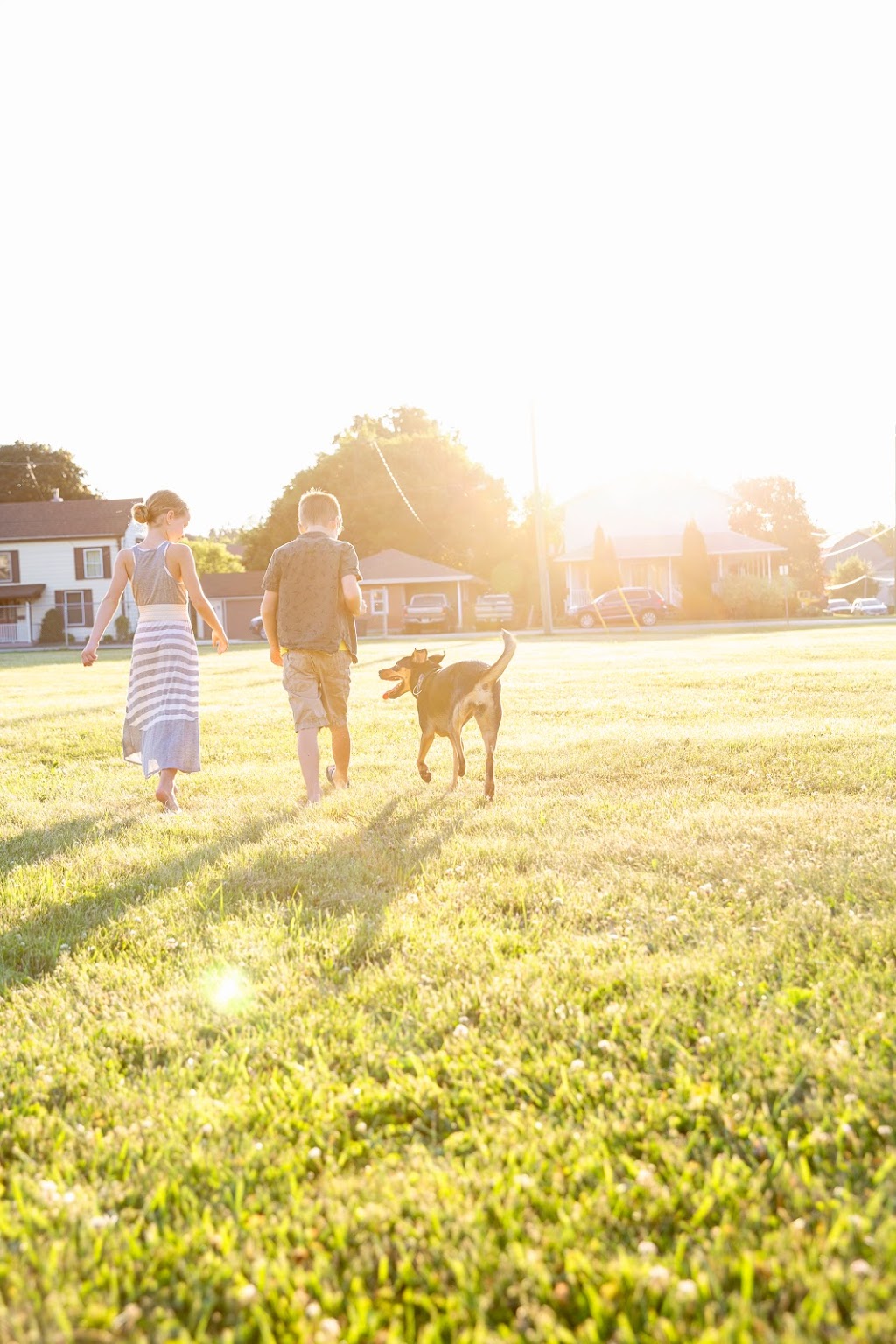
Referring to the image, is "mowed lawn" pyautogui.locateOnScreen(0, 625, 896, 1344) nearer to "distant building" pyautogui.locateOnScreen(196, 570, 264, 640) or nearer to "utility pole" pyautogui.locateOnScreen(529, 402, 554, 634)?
"utility pole" pyautogui.locateOnScreen(529, 402, 554, 634)

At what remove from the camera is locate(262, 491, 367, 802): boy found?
5.72 metres

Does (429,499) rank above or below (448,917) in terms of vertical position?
above

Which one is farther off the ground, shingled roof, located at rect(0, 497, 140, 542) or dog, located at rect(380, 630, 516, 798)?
shingled roof, located at rect(0, 497, 140, 542)

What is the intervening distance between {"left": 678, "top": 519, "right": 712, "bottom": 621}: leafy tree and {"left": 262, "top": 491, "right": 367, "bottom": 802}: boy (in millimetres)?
35604

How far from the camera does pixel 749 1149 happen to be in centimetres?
201

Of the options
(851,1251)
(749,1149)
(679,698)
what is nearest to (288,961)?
(749,1149)

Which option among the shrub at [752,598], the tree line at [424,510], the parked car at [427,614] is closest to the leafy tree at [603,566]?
the tree line at [424,510]

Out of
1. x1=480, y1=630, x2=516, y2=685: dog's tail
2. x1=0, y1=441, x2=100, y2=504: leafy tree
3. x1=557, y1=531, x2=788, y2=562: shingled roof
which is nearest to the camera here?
x1=480, y1=630, x2=516, y2=685: dog's tail

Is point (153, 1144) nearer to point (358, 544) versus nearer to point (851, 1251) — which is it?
point (851, 1251)

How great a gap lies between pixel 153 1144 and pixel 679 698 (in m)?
8.72

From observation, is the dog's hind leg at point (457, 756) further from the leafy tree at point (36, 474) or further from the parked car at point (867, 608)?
the leafy tree at point (36, 474)

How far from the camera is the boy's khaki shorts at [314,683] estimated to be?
5.84 metres

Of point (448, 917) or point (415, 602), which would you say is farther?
point (415, 602)

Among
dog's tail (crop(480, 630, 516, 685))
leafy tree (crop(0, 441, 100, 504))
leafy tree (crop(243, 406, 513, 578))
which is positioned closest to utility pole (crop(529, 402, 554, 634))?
leafy tree (crop(243, 406, 513, 578))
